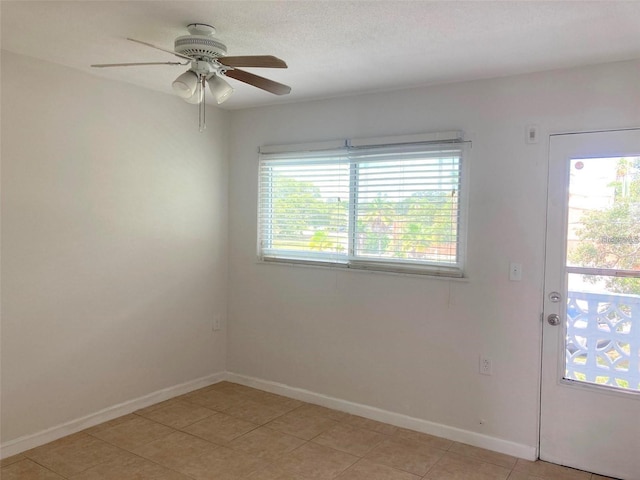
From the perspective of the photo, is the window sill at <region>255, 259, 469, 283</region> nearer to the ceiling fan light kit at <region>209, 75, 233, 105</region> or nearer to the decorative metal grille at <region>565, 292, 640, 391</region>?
the decorative metal grille at <region>565, 292, 640, 391</region>

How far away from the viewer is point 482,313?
3275 mm

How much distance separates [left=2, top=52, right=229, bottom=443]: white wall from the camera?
3.04 meters

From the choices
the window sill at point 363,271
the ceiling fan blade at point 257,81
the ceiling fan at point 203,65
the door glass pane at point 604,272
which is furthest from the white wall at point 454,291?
the ceiling fan at point 203,65

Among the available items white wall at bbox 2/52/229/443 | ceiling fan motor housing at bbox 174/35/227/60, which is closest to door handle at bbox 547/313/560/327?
ceiling fan motor housing at bbox 174/35/227/60

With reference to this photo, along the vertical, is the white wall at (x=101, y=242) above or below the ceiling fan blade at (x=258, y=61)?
below

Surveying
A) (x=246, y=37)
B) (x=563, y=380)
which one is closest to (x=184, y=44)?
(x=246, y=37)

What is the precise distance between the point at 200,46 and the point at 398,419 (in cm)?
279

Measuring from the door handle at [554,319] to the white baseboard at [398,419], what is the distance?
80cm

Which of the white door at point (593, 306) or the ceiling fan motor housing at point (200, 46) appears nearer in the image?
the ceiling fan motor housing at point (200, 46)

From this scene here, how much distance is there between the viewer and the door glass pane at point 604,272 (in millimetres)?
2818

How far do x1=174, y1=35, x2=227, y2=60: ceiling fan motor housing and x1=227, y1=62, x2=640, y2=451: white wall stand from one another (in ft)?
4.99

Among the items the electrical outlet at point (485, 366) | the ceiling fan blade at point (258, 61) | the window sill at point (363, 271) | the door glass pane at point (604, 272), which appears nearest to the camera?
the ceiling fan blade at point (258, 61)

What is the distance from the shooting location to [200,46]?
2.43 m

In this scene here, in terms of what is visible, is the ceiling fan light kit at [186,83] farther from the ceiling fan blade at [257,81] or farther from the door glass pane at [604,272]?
the door glass pane at [604,272]
